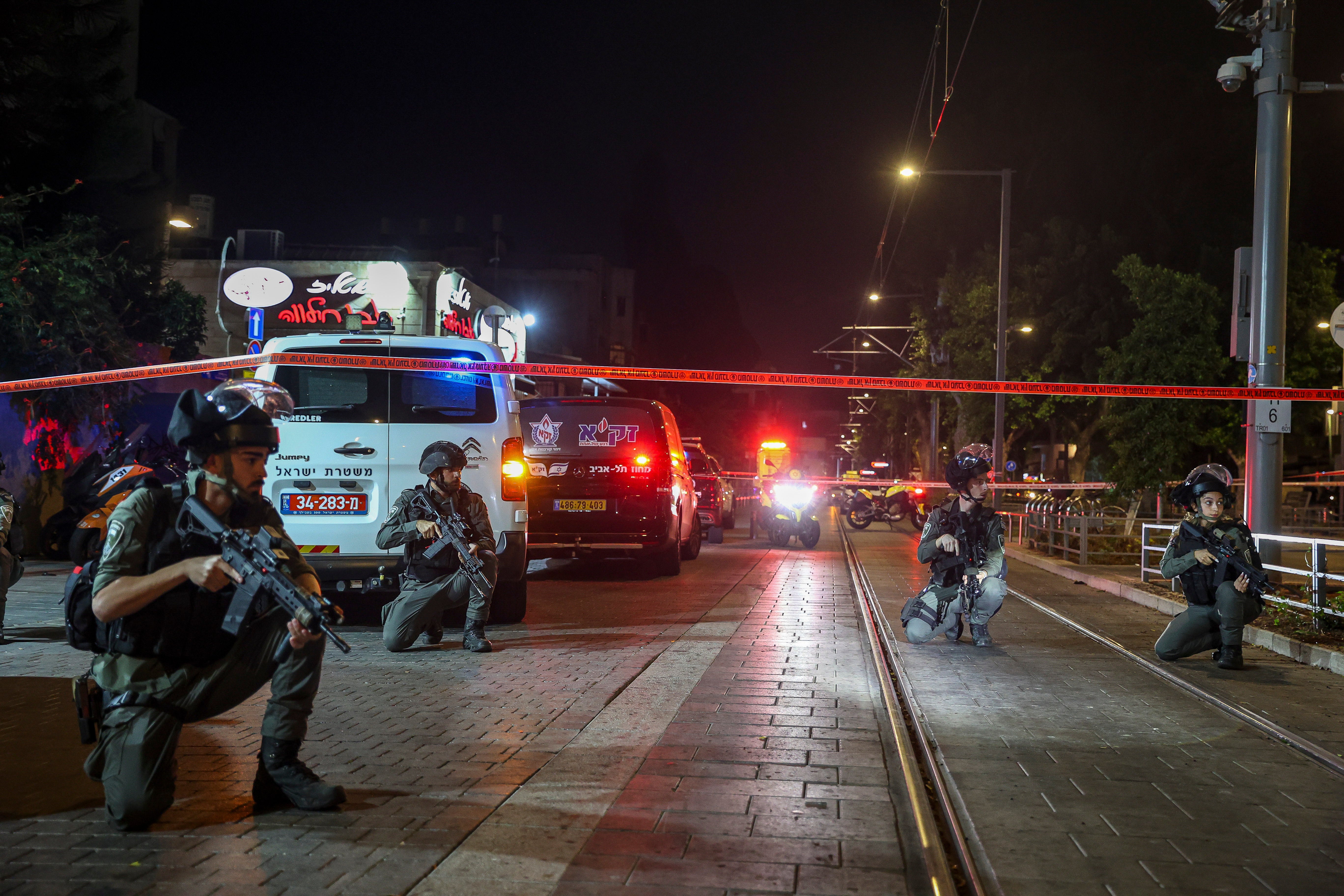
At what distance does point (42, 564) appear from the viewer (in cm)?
1534

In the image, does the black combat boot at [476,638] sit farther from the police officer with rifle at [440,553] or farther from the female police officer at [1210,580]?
the female police officer at [1210,580]

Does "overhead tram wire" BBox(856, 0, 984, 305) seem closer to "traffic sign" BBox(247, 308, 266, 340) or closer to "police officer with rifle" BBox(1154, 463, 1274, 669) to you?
"police officer with rifle" BBox(1154, 463, 1274, 669)

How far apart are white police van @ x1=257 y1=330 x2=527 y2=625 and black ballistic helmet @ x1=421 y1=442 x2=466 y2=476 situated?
2.06ft

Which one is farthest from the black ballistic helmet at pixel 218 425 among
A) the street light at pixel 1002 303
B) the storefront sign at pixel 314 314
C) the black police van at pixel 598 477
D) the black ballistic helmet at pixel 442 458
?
the storefront sign at pixel 314 314

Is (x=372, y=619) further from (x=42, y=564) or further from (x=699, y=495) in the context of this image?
(x=699, y=495)

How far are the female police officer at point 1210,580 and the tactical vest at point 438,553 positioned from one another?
4866 millimetres

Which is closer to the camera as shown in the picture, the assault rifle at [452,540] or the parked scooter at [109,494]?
the parked scooter at [109,494]

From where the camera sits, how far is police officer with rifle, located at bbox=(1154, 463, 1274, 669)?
7605mm

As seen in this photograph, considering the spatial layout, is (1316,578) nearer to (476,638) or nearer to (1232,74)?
(1232,74)

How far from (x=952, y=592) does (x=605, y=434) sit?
233 inches

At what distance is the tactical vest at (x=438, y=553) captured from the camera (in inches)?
315

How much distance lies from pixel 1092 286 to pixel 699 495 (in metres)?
16.0

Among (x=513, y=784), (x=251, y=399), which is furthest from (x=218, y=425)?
(x=513, y=784)

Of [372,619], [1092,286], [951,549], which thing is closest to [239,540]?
[951,549]
